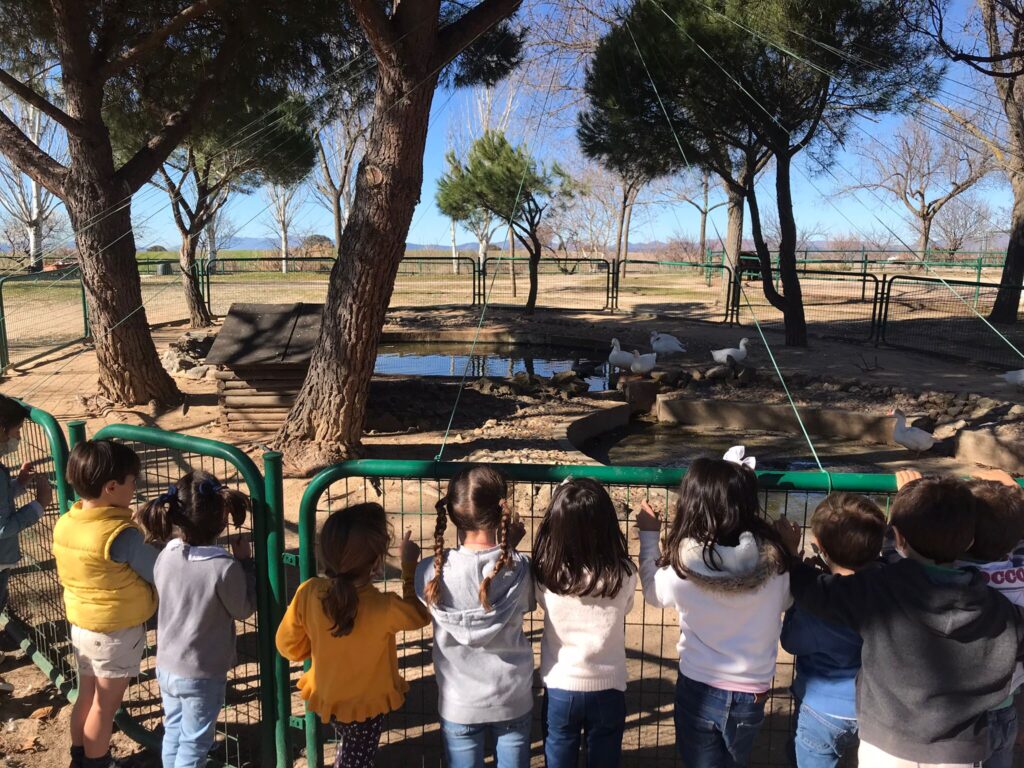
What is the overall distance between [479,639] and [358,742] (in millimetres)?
549

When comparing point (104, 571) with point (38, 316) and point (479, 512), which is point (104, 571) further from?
point (38, 316)

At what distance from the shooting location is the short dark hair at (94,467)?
2.45 meters

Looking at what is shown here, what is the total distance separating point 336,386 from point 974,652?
5.27m

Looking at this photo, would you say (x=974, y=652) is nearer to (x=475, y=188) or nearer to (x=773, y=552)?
(x=773, y=552)

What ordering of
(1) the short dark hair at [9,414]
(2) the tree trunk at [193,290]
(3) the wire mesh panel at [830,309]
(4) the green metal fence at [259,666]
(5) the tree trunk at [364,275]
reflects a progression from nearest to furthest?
(4) the green metal fence at [259,666]
(1) the short dark hair at [9,414]
(5) the tree trunk at [364,275]
(3) the wire mesh panel at [830,309]
(2) the tree trunk at [193,290]

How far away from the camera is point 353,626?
2117 mm

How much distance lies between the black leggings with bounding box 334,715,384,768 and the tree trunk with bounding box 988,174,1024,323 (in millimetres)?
16362

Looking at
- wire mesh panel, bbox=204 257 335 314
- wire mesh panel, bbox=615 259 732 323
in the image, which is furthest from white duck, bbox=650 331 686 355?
wire mesh panel, bbox=204 257 335 314

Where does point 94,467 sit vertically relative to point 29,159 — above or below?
below

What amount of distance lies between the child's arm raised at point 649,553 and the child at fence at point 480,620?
33cm

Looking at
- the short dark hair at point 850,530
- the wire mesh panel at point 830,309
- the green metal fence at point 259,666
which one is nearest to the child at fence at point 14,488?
the green metal fence at point 259,666

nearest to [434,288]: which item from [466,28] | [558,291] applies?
[558,291]

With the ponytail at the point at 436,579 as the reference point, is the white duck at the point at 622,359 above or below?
below

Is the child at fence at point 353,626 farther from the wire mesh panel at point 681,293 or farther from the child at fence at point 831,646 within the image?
the wire mesh panel at point 681,293
